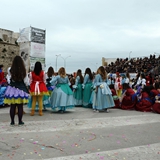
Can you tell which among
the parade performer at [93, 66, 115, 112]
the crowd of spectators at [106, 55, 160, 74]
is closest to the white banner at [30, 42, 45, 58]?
the crowd of spectators at [106, 55, 160, 74]

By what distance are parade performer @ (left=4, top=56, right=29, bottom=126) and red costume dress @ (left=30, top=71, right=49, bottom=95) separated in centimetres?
155

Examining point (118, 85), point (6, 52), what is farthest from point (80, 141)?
point (6, 52)

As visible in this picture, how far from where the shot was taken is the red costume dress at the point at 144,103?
10.4 metres

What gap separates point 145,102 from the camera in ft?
34.3

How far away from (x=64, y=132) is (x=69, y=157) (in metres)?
1.87

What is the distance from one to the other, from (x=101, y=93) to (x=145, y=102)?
1.93 metres

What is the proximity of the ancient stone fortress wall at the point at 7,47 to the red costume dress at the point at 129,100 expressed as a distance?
94.4 feet

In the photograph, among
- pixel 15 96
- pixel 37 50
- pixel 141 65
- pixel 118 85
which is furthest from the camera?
pixel 141 65

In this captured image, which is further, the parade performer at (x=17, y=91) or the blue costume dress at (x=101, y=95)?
the blue costume dress at (x=101, y=95)

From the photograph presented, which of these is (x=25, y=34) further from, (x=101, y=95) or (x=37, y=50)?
(x=101, y=95)

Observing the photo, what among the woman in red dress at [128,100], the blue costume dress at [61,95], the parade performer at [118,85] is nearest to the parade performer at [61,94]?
the blue costume dress at [61,95]

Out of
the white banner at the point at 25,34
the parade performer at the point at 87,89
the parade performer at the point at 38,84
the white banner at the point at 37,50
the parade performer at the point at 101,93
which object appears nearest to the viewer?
the parade performer at the point at 38,84

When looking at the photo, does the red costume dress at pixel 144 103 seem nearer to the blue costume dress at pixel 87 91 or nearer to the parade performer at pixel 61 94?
the blue costume dress at pixel 87 91

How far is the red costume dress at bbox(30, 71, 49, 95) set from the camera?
8.48m
